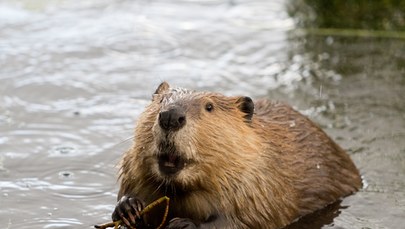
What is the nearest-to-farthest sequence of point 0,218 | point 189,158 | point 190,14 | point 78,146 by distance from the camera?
point 189,158, point 0,218, point 78,146, point 190,14

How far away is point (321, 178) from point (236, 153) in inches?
34.5

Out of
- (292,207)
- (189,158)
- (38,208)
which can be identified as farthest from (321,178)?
(38,208)

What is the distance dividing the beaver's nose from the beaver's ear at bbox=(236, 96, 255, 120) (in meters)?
Answer: 0.59

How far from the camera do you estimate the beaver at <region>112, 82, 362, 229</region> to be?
4.09 metres

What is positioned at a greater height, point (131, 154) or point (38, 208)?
point (131, 154)

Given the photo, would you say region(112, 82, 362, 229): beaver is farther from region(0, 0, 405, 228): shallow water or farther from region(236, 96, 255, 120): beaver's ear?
region(0, 0, 405, 228): shallow water

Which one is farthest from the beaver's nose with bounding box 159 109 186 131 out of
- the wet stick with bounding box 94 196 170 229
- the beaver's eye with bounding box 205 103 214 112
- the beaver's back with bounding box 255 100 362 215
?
the beaver's back with bounding box 255 100 362 215

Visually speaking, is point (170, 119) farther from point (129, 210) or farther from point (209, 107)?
point (129, 210)

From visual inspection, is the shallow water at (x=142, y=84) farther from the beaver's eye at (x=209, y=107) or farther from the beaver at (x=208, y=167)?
the beaver's eye at (x=209, y=107)

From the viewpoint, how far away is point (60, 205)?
16.2ft

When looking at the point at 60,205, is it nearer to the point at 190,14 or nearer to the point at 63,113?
the point at 63,113

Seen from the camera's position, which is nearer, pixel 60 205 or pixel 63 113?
pixel 60 205

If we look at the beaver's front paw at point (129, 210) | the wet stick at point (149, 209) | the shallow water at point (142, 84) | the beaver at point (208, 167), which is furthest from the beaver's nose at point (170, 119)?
the shallow water at point (142, 84)

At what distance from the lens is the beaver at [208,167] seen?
4.09m
